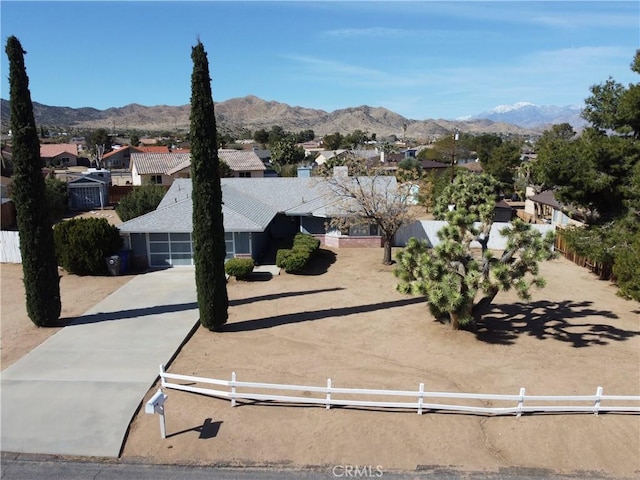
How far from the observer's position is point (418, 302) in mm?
20297

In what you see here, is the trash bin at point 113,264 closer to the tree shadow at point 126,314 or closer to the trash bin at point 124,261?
the trash bin at point 124,261

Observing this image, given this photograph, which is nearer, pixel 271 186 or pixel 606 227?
pixel 606 227

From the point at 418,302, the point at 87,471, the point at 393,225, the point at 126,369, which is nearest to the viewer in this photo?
the point at 87,471

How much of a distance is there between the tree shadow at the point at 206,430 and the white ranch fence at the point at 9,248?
2024 centimetres

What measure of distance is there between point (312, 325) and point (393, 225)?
9642 mm

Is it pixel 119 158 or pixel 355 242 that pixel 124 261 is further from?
pixel 119 158

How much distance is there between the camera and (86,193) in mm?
44906

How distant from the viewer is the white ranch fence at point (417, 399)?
37.4 feet

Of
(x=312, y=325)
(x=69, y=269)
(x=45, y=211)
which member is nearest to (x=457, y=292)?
(x=312, y=325)

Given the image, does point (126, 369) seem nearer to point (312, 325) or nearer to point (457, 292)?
point (312, 325)

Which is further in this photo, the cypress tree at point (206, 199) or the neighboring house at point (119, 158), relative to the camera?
the neighboring house at point (119, 158)

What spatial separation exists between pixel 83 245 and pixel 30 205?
7314mm

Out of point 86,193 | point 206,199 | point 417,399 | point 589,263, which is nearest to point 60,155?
point 86,193

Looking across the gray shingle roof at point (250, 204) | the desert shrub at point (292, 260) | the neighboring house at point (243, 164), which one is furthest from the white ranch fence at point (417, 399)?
the neighboring house at point (243, 164)
